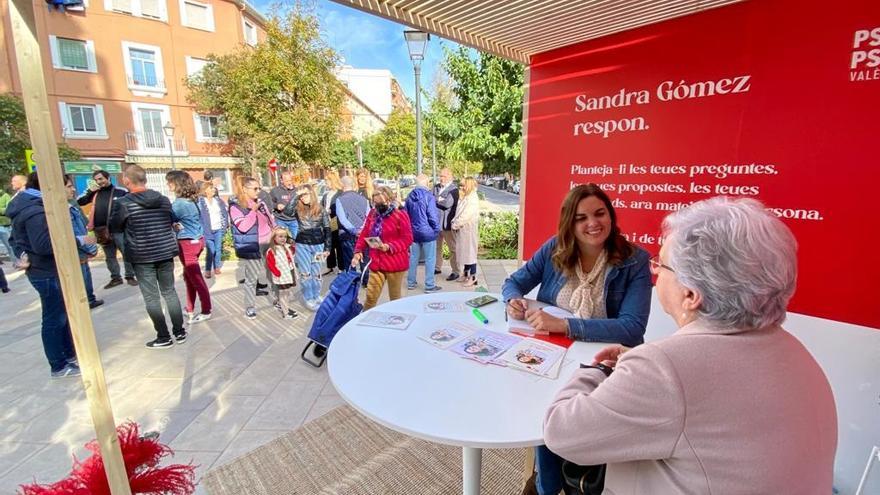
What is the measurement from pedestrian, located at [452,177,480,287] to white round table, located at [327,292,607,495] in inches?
148

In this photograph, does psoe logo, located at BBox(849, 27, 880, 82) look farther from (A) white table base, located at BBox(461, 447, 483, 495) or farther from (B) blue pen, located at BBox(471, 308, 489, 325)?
(A) white table base, located at BBox(461, 447, 483, 495)

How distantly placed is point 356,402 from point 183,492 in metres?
0.69

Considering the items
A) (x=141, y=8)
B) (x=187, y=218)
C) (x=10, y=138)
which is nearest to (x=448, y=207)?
(x=187, y=218)

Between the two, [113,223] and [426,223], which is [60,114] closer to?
[113,223]

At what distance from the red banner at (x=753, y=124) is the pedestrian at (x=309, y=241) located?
9.73 ft

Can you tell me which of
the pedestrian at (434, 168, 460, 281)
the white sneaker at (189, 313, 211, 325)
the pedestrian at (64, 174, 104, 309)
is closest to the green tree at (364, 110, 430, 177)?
the pedestrian at (434, 168, 460, 281)

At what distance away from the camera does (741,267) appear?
829 mm

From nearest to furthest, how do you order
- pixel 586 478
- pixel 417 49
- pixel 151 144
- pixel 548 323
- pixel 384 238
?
pixel 586 478, pixel 548 323, pixel 384 238, pixel 417 49, pixel 151 144

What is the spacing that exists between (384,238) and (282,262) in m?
1.31

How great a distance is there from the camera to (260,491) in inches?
78.2

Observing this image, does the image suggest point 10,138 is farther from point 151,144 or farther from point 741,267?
point 741,267

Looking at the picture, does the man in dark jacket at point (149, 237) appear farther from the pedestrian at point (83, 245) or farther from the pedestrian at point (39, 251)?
the pedestrian at point (83, 245)

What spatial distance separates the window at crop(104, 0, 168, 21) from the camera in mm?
16875

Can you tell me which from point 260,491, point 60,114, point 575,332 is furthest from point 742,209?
point 60,114
